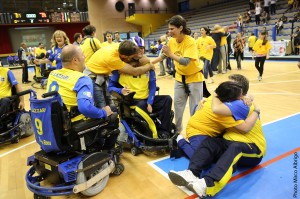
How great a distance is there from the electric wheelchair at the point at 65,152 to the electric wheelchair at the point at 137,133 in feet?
1.91

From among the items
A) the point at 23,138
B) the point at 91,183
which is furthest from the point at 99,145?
the point at 23,138

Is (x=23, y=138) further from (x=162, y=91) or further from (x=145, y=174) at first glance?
(x=162, y=91)

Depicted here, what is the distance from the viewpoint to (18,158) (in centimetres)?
338

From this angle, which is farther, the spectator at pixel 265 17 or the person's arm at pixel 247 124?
the spectator at pixel 265 17

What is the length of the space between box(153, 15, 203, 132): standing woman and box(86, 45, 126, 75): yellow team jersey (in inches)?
21.8

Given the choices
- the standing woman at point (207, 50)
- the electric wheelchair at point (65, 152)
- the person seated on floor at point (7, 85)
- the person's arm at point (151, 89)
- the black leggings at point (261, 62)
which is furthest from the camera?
the standing woman at point (207, 50)

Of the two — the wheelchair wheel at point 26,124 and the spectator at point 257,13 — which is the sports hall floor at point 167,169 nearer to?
the wheelchair wheel at point 26,124

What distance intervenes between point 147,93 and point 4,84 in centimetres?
218

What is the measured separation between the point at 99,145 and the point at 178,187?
0.89 meters

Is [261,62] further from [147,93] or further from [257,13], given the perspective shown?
[257,13]

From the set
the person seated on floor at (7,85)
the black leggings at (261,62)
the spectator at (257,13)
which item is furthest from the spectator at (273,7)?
the person seated on floor at (7,85)

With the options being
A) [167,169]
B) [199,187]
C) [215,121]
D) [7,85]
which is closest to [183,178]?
[199,187]

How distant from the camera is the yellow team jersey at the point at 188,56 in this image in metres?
3.16

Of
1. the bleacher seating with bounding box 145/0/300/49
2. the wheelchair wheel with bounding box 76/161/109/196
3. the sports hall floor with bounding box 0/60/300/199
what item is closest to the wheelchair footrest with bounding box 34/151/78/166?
the wheelchair wheel with bounding box 76/161/109/196
